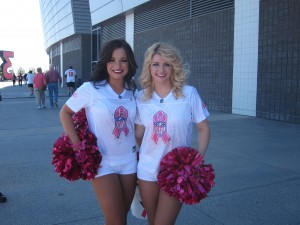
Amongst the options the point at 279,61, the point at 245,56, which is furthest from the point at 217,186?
the point at 245,56

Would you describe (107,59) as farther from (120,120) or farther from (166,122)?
(166,122)

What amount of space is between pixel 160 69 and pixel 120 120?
0.46 metres

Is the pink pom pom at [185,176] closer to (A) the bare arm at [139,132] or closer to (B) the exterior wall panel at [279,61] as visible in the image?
(A) the bare arm at [139,132]

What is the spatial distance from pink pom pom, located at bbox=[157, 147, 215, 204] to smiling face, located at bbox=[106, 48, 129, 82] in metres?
0.70

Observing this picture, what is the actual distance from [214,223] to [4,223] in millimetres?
2067

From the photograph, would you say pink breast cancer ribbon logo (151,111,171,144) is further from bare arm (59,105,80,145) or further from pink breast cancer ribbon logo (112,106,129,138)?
bare arm (59,105,80,145)

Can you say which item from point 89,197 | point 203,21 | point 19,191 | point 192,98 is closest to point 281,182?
point 89,197

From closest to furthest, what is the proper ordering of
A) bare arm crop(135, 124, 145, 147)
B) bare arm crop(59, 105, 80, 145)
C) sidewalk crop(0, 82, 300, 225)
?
bare arm crop(59, 105, 80, 145) → bare arm crop(135, 124, 145, 147) → sidewalk crop(0, 82, 300, 225)

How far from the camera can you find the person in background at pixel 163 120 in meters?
2.52

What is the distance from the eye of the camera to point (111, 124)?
2.58m

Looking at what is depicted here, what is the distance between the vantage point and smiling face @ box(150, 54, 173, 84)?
102 inches

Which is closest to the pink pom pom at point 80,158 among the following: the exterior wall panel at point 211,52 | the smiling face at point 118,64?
the smiling face at point 118,64

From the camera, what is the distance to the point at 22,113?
42.0 feet

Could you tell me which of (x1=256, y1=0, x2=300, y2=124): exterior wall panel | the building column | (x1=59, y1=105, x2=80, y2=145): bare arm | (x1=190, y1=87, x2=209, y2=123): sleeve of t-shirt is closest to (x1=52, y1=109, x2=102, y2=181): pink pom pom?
(x1=59, y1=105, x2=80, y2=145): bare arm
